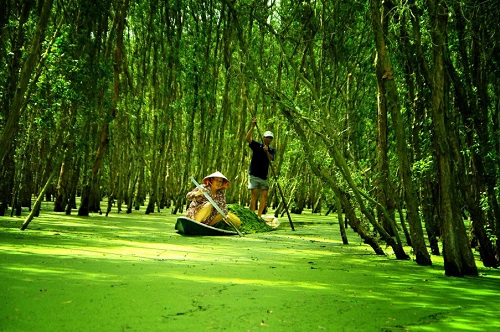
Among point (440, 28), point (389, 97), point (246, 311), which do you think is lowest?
point (246, 311)

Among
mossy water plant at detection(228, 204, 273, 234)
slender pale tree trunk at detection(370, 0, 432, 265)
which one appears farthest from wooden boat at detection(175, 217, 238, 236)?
slender pale tree trunk at detection(370, 0, 432, 265)

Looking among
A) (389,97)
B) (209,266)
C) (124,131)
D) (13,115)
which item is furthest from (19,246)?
(124,131)

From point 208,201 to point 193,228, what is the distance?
1.47ft

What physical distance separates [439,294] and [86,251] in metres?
2.89

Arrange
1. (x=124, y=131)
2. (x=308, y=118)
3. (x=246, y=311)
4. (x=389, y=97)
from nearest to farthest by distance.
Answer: (x=246, y=311)
(x=389, y=97)
(x=308, y=118)
(x=124, y=131)

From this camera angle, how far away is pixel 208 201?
24.7 feet

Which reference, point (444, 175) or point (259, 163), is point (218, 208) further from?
point (444, 175)

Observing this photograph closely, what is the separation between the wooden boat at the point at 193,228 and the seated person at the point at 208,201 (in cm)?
18

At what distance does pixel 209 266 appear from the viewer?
430cm

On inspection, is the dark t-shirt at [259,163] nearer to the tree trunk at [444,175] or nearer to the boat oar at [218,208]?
the boat oar at [218,208]

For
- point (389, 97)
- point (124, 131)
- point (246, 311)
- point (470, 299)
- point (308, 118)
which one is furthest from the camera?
point (124, 131)

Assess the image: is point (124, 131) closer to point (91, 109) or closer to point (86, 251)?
point (91, 109)

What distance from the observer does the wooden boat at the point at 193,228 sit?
7199 mm

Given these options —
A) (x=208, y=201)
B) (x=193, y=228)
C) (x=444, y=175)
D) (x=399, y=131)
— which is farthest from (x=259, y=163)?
(x=444, y=175)
